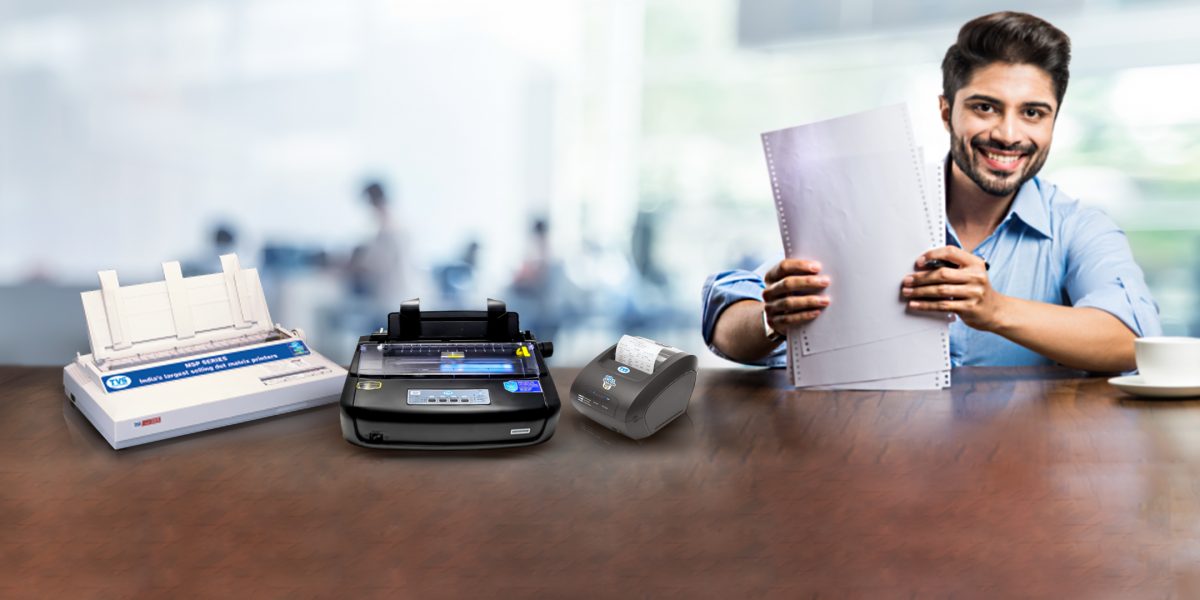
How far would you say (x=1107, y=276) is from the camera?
1865 mm

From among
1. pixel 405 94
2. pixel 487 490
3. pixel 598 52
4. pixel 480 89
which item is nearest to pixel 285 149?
pixel 405 94

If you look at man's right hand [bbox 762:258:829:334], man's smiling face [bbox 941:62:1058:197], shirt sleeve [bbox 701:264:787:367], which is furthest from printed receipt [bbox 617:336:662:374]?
man's smiling face [bbox 941:62:1058:197]

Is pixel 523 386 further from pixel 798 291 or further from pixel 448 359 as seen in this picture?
pixel 798 291

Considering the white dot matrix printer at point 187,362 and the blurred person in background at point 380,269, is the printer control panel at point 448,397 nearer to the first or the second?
the white dot matrix printer at point 187,362

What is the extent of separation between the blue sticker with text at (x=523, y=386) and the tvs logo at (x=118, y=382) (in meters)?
0.46

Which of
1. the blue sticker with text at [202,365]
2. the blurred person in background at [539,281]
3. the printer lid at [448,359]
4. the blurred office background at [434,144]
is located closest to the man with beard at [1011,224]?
the printer lid at [448,359]

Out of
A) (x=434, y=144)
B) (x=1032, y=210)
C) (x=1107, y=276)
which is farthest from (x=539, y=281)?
(x=1107, y=276)

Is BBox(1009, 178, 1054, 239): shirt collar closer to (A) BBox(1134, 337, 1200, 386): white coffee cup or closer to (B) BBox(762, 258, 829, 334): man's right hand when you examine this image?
(A) BBox(1134, 337, 1200, 386): white coffee cup

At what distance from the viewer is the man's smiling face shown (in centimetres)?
199

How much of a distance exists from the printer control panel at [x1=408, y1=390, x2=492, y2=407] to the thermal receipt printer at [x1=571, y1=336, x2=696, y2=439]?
0.16m

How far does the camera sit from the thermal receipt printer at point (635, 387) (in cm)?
110

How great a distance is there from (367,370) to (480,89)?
5.52 meters

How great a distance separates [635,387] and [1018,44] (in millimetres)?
1331

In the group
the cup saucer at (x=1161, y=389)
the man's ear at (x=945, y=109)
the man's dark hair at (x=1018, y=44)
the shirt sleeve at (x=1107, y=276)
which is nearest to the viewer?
the cup saucer at (x=1161, y=389)
